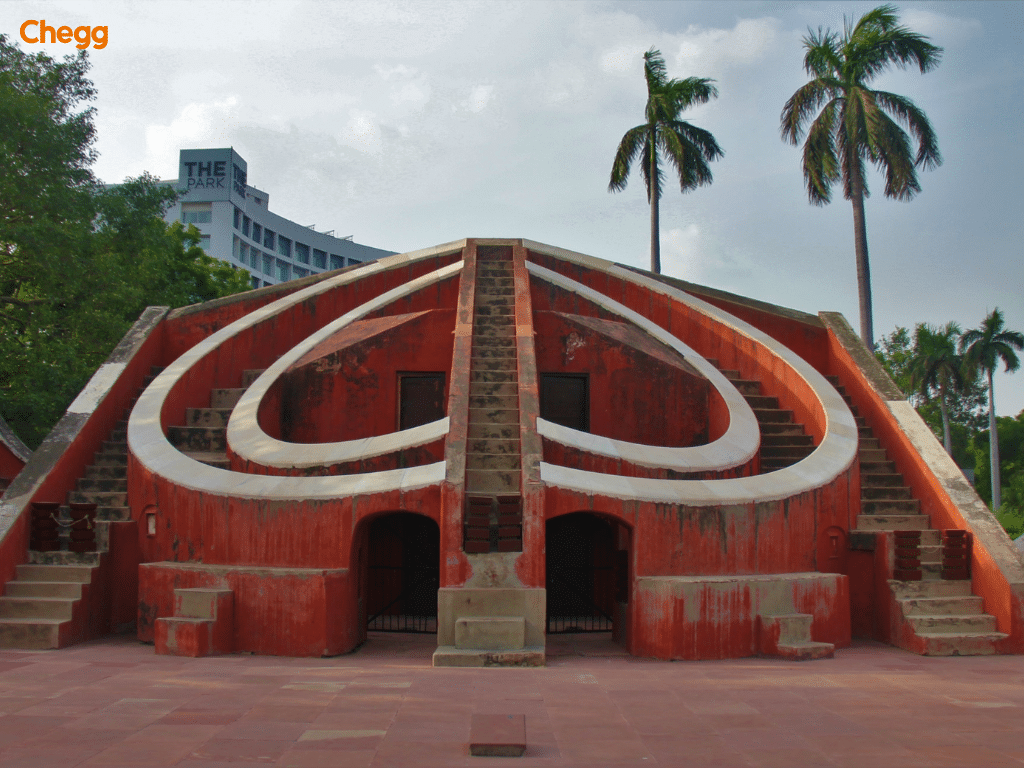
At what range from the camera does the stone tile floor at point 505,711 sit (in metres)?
4.04

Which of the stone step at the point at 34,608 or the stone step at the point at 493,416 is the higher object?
the stone step at the point at 493,416

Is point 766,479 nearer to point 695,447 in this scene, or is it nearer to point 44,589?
point 695,447

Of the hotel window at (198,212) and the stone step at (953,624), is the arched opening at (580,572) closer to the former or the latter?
the stone step at (953,624)

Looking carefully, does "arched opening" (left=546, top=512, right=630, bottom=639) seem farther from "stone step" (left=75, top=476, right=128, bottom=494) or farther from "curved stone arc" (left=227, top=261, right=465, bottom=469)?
"stone step" (left=75, top=476, right=128, bottom=494)

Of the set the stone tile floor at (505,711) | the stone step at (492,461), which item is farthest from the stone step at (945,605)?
the stone step at (492,461)

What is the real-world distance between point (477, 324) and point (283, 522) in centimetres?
387

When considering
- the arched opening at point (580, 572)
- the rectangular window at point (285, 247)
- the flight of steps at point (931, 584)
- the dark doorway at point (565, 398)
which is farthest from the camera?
the rectangular window at point (285, 247)

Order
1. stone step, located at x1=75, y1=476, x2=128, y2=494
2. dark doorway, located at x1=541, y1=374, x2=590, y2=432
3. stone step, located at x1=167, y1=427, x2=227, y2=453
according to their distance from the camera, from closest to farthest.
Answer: stone step, located at x1=75, y1=476, x2=128, y2=494
stone step, located at x1=167, y1=427, x2=227, y2=453
dark doorway, located at x1=541, y1=374, x2=590, y2=432

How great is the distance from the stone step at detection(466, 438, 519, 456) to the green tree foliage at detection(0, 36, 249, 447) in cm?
775

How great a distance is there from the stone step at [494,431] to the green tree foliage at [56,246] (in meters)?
7.62

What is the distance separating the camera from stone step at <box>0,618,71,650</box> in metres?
6.91

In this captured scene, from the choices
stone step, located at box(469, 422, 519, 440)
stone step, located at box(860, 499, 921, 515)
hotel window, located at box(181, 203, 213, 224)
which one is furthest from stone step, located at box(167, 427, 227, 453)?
hotel window, located at box(181, 203, 213, 224)

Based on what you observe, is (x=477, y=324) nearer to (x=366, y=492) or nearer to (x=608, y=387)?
(x=608, y=387)

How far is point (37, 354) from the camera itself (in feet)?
42.6
